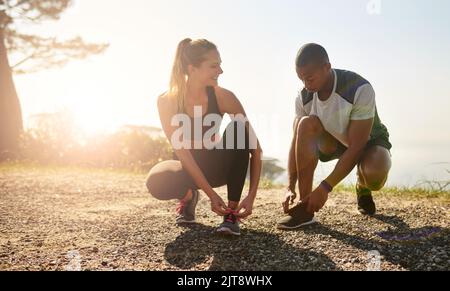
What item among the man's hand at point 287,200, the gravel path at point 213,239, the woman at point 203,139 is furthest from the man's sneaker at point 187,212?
the man's hand at point 287,200

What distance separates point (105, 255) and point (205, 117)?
1.21m

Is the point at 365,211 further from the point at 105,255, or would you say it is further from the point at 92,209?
the point at 92,209

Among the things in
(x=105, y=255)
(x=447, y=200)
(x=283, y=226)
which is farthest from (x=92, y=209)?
(x=447, y=200)

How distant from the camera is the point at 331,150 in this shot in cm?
379

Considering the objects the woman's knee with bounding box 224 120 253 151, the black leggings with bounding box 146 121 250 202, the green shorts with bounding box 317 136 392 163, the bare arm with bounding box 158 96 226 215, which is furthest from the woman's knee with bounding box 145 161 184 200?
the green shorts with bounding box 317 136 392 163

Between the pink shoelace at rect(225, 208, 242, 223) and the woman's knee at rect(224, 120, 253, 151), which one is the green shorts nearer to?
the woman's knee at rect(224, 120, 253, 151)

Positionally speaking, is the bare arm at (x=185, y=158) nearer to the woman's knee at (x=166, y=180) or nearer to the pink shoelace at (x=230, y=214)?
the pink shoelace at (x=230, y=214)

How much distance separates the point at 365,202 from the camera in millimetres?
3904

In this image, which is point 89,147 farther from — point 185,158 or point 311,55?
point 311,55

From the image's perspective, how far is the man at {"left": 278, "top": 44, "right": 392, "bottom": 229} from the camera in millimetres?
3180

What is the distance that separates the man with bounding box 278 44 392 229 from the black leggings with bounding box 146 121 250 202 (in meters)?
0.43
